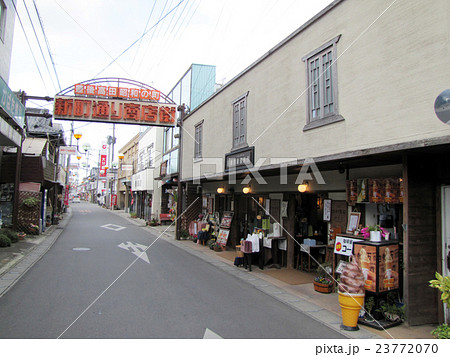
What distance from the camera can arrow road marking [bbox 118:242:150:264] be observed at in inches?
494

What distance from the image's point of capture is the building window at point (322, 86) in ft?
24.4

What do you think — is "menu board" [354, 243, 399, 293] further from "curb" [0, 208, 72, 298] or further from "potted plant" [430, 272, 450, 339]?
"curb" [0, 208, 72, 298]

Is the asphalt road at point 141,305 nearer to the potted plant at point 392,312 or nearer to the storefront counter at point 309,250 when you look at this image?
the potted plant at point 392,312

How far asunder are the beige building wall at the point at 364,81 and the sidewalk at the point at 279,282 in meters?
3.27

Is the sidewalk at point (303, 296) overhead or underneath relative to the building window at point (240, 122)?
underneath

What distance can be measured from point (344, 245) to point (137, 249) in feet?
33.0

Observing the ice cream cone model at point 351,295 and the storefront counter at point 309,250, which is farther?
the storefront counter at point 309,250

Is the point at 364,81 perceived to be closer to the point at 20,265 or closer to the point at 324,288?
the point at 324,288

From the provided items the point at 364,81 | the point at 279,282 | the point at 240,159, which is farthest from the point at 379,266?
the point at 240,159

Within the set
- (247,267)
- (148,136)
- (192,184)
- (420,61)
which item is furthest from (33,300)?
(148,136)

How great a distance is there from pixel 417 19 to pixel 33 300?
9.34 m

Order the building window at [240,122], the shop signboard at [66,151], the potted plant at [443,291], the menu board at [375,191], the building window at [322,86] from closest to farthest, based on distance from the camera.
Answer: the potted plant at [443,291] → the menu board at [375,191] → the building window at [322,86] → the building window at [240,122] → the shop signboard at [66,151]

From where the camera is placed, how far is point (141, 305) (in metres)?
6.57

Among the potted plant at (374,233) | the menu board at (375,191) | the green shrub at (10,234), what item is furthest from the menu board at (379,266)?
the green shrub at (10,234)
